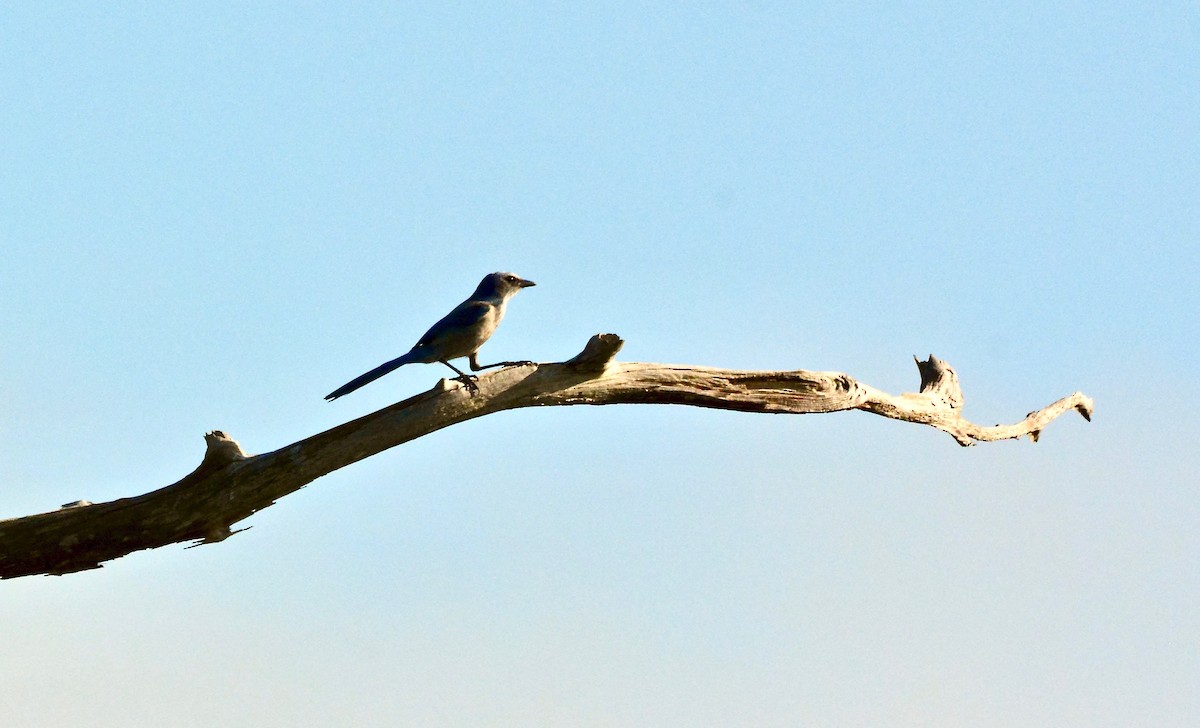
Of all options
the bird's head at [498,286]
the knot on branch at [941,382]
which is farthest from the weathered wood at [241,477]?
Answer: the knot on branch at [941,382]

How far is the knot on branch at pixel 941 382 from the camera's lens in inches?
424

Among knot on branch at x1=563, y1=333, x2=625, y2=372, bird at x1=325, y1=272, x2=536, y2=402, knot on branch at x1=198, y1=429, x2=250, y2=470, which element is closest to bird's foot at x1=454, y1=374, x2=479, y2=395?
bird at x1=325, y1=272, x2=536, y2=402

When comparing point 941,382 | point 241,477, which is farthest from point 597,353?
point 941,382

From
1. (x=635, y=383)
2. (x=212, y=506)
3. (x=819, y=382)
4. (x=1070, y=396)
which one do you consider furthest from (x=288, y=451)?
(x=1070, y=396)

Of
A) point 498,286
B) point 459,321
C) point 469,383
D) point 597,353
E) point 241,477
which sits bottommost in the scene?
point 241,477

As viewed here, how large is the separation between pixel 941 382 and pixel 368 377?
576 cm

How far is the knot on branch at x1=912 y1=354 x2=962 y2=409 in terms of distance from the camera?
10.8 m

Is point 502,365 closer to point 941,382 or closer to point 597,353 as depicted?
point 597,353

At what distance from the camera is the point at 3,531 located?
24.4 feet

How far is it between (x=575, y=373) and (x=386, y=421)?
4.23ft

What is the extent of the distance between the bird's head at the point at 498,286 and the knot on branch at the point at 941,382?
14.7 ft

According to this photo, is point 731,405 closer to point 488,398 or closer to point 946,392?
point 488,398

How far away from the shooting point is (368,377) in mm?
7422

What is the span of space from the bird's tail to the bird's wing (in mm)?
191
